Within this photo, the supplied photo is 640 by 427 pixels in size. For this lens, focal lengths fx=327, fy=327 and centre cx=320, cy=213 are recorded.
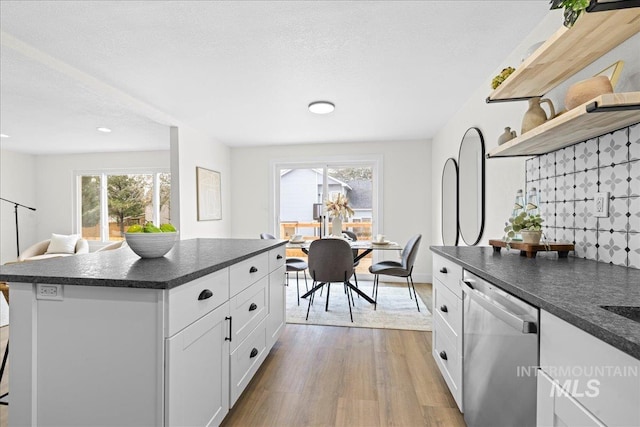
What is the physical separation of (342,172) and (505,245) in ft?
12.8

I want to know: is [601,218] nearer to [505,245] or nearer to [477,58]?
[505,245]

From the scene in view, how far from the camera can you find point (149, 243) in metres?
1.67

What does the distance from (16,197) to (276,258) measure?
656 centimetres

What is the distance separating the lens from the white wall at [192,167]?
13.8 ft

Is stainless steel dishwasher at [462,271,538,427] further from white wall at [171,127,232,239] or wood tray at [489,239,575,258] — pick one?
white wall at [171,127,232,239]

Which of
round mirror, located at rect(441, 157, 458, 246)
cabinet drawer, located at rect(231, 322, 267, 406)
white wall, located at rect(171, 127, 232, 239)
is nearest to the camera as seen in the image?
cabinet drawer, located at rect(231, 322, 267, 406)

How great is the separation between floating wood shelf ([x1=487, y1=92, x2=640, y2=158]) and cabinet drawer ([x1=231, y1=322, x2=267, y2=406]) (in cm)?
186

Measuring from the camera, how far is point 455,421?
1761mm

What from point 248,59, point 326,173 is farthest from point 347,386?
point 326,173

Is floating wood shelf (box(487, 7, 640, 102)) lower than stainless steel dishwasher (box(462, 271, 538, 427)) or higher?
higher

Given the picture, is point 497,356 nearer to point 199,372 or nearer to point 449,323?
point 449,323

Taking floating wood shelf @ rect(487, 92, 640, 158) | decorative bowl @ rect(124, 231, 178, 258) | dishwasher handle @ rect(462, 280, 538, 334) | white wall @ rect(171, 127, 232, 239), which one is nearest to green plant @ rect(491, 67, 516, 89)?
floating wood shelf @ rect(487, 92, 640, 158)

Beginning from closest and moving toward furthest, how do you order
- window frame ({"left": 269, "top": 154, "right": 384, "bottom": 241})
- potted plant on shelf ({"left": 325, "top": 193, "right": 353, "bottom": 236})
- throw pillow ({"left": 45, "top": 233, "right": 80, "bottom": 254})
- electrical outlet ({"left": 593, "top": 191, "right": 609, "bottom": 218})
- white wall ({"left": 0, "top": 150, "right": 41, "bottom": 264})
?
electrical outlet ({"left": 593, "top": 191, "right": 609, "bottom": 218}), potted plant on shelf ({"left": 325, "top": 193, "right": 353, "bottom": 236}), window frame ({"left": 269, "top": 154, "right": 384, "bottom": 241}), throw pillow ({"left": 45, "top": 233, "right": 80, "bottom": 254}), white wall ({"left": 0, "top": 150, "right": 41, "bottom": 264})

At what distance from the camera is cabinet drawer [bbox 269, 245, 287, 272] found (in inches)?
97.7
